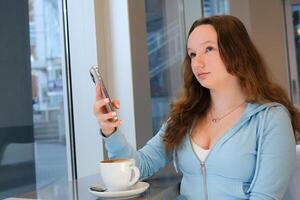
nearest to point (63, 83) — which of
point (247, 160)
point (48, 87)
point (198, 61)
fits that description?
point (48, 87)

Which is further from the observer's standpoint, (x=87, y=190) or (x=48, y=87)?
(x=48, y=87)

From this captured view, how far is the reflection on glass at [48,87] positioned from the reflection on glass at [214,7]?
1.00 meters

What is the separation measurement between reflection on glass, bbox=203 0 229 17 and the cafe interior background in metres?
0.94

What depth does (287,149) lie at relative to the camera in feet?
2.95

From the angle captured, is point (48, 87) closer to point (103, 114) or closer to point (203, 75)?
point (103, 114)

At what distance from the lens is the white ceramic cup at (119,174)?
87cm

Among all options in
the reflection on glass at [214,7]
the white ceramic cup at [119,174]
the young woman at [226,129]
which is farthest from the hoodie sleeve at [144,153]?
the reflection on glass at [214,7]

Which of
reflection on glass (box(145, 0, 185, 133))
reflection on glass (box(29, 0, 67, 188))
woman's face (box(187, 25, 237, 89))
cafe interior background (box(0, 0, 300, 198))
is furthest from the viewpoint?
reflection on glass (box(145, 0, 185, 133))

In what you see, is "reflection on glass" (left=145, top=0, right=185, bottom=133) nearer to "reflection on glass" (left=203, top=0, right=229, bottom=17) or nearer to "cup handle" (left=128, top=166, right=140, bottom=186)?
"reflection on glass" (left=203, top=0, right=229, bottom=17)

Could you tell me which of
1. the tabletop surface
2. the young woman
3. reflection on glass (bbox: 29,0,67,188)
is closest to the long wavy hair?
the young woman

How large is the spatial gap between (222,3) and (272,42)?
0.77m

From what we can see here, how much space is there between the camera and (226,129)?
3.28 feet

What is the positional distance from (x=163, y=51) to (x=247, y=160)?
0.82 m

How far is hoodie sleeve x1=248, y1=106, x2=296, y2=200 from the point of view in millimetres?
876
